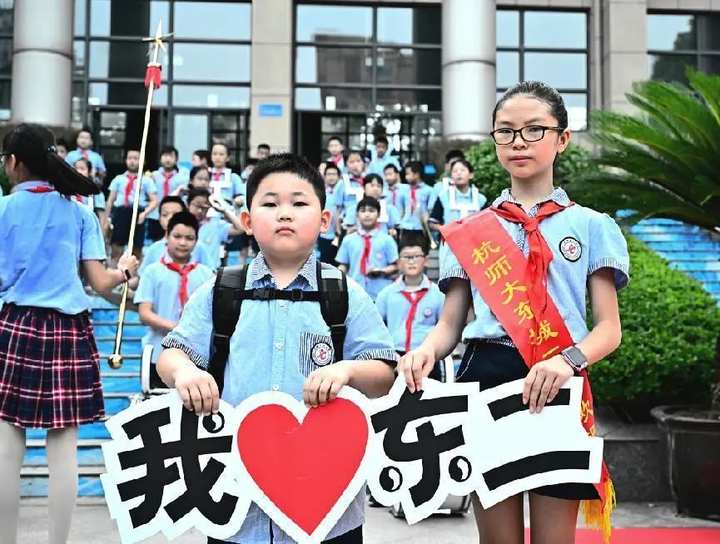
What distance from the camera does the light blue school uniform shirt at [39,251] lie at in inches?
154

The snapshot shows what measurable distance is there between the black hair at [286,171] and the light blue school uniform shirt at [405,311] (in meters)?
4.27

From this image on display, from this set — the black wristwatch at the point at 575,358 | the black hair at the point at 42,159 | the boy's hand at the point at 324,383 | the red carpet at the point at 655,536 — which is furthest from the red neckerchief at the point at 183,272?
the black wristwatch at the point at 575,358

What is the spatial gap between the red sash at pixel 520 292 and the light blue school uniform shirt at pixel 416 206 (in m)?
8.48

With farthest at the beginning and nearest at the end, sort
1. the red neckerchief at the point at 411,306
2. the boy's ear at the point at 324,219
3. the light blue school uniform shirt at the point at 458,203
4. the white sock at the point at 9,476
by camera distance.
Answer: the light blue school uniform shirt at the point at 458,203
the red neckerchief at the point at 411,306
the white sock at the point at 9,476
the boy's ear at the point at 324,219

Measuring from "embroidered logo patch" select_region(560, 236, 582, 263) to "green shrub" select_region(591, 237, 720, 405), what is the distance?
344cm

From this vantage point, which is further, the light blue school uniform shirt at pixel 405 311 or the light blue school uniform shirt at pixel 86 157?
the light blue school uniform shirt at pixel 86 157

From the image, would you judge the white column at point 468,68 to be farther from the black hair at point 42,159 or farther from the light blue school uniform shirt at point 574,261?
the light blue school uniform shirt at point 574,261

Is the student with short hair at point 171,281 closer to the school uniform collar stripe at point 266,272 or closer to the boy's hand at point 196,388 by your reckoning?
the school uniform collar stripe at point 266,272

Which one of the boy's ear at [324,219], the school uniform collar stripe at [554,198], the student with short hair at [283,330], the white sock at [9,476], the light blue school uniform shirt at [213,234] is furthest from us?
the light blue school uniform shirt at [213,234]

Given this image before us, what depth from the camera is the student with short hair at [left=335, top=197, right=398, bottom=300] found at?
8.81 m

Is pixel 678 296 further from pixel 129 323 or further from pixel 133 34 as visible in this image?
pixel 133 34

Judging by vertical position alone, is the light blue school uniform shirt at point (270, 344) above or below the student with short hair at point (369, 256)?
below

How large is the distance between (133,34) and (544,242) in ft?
56.2

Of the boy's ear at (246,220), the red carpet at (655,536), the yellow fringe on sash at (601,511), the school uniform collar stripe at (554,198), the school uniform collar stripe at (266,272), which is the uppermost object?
the school uniform collar stripe at (554,198)
